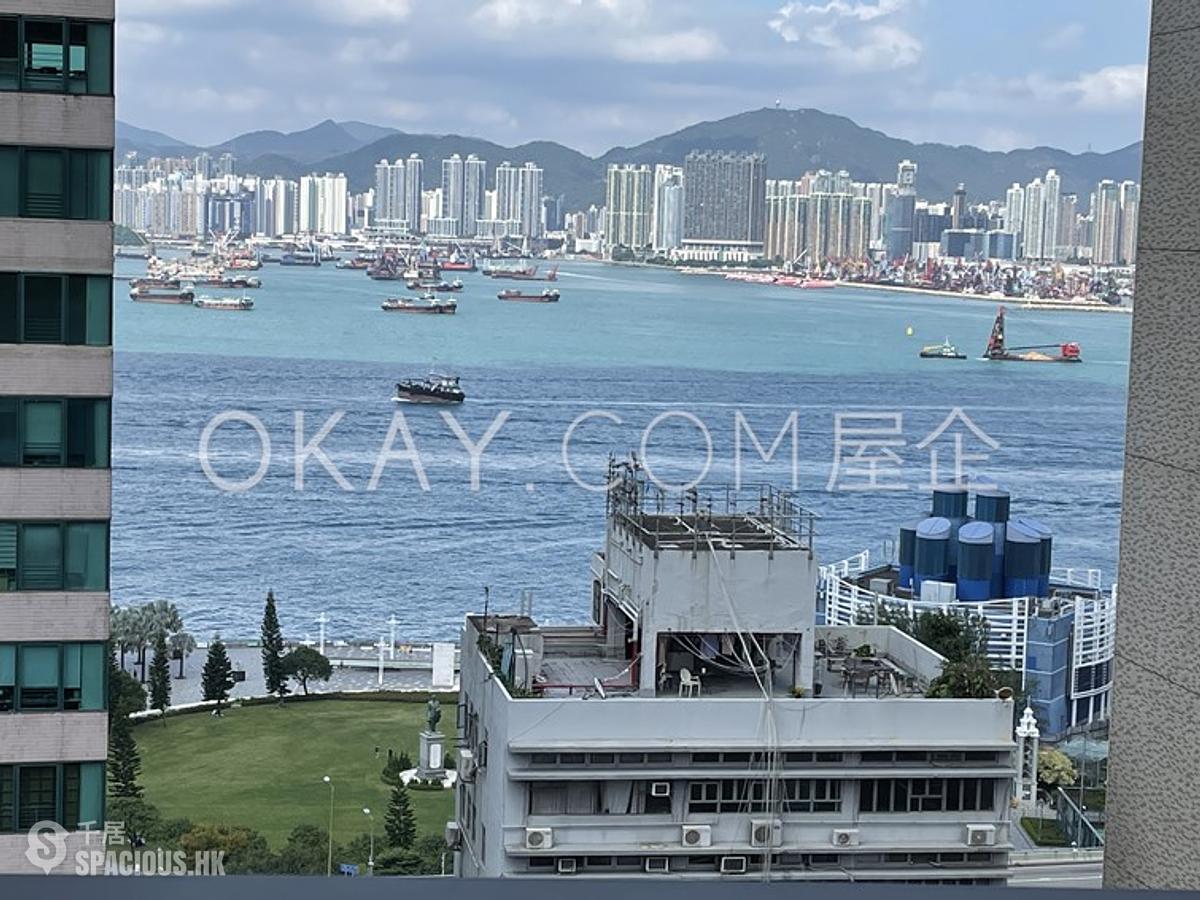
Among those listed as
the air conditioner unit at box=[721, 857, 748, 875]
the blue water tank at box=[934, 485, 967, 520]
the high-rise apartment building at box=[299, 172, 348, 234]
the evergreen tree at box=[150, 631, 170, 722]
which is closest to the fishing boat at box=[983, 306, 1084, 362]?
the blue water tank at box=[934, 485, 967, 520]

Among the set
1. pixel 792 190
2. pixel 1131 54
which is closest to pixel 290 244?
pixel 792 190

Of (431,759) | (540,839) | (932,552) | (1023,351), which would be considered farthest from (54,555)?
(1023,351)

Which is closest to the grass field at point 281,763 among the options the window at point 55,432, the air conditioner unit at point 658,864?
the air conditioner unit at point 658,864

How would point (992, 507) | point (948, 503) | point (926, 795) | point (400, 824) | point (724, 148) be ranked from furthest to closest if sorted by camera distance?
point (724, 148) → point (948, 503) → point (992, 507) → point (400, 824) → point (926, 795)

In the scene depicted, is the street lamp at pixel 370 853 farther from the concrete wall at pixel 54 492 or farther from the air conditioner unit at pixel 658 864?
the concrete wall at pixel 54 492

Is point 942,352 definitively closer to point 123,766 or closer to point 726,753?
point 123,766

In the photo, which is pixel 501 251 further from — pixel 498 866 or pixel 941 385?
pixel 498 866
